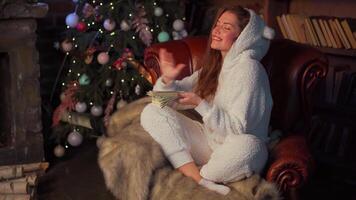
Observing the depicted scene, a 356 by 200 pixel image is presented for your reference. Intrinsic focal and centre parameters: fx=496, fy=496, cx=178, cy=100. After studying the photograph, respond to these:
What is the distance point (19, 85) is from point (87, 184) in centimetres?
75

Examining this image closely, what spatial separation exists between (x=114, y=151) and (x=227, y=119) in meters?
0.53

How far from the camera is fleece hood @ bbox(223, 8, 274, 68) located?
217 centimetres

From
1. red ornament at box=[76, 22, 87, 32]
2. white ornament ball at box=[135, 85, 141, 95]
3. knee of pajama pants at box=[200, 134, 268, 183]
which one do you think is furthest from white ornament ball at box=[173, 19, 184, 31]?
knee of pajama pants at box=[200, 134, 268, 183]

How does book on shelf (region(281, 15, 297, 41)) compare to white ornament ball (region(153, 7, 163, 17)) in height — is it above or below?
below

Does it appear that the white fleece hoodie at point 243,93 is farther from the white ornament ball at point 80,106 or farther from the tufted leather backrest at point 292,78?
the white ornament ball at point 80,106

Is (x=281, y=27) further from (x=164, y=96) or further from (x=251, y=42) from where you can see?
(x=164, y=96)

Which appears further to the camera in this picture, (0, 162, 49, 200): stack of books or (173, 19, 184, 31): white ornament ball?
(173, 19, 184, 31): white ornament ball

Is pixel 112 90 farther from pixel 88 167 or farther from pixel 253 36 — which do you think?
pixel 253 36

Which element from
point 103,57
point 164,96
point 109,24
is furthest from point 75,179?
point 164,96

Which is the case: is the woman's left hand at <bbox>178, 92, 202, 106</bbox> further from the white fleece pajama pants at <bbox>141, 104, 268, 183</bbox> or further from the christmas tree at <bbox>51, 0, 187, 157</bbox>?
the christmas tree at <bbox>51, 0, 187, 157</bbox>

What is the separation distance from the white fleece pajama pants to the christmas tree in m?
1.01

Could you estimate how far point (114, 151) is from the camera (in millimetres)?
2188

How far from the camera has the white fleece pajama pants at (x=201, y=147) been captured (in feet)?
6.46

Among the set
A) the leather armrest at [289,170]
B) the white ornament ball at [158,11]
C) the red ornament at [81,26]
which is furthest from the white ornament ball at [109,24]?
the leather armrest at [289,170]
